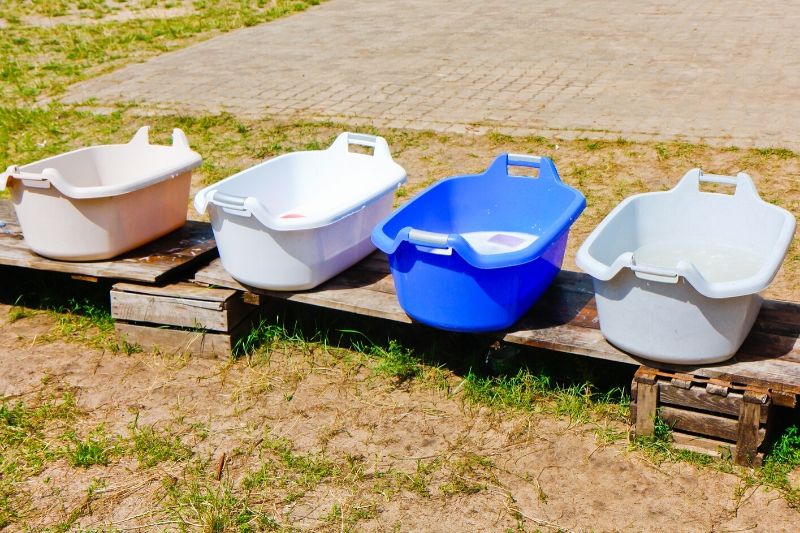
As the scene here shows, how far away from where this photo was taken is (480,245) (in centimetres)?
388

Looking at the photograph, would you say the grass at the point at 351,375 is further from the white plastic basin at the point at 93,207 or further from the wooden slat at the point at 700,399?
the white plastic basin at the point at 93,207

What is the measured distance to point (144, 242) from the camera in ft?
13.9

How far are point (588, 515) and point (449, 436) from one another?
2.01ft

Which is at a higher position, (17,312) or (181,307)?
(181,307)

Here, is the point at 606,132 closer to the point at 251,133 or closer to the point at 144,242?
the point at 251,133

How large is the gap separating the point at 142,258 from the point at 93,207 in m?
0.33

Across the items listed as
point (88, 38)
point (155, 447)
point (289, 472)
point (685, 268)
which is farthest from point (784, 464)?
point (88, 38)

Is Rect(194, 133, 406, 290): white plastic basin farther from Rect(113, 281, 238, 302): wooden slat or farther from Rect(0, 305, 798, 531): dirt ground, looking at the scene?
Rect(0, 305, 798, 531): dirt ground

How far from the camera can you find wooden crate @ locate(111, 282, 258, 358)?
387cm

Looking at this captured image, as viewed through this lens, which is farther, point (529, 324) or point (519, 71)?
point (519, 71)

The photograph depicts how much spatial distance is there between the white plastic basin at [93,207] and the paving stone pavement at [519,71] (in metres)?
2.74

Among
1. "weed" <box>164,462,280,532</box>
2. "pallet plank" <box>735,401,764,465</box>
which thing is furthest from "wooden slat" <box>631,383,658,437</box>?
"weed" <box>164,462,280,532</box>

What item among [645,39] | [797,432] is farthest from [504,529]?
[645,39]

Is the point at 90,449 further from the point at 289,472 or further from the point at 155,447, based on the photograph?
the point at 289,472
